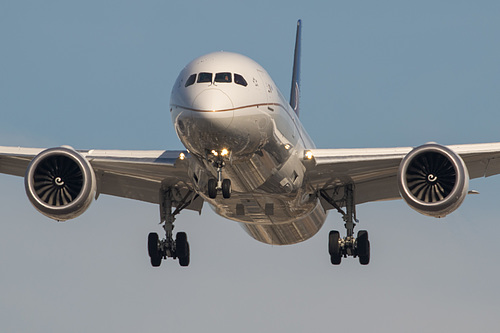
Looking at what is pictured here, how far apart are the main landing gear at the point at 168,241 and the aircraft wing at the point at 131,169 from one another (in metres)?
0.38

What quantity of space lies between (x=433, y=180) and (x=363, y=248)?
14.8 feet

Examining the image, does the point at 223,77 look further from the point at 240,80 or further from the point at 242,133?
the point at 242,133

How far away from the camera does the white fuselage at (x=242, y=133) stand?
25609mm

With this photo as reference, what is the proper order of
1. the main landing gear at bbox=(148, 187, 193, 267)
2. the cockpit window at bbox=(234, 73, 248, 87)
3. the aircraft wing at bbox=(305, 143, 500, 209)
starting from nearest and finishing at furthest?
the cockpit window at bbox=(234, 73, 248, 87), the aircraft wing at bbox=(305, 143, 500, 209), the main landing gear at bbox=(148, 187, 193, 267)

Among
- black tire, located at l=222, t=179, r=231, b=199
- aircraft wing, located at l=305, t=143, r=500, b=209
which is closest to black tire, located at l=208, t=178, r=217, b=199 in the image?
black tire, located at l=222, t=179, r=231, b=199

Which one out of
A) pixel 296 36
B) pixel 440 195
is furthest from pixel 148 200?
pixel 296 36

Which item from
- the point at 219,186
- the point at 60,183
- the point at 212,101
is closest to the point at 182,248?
the point at 60,183

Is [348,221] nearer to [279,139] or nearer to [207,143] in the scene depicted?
[279,139]

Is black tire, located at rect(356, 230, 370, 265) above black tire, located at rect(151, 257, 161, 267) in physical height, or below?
above

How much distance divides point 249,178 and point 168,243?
6.24 m

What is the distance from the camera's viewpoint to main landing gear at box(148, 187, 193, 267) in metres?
33.3

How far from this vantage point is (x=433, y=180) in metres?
29.2

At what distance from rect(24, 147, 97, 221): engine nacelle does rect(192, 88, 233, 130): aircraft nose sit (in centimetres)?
588

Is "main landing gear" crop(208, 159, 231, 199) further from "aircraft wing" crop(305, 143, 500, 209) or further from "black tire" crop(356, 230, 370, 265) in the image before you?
"black tire" crop(356, 230, 370, 265)
